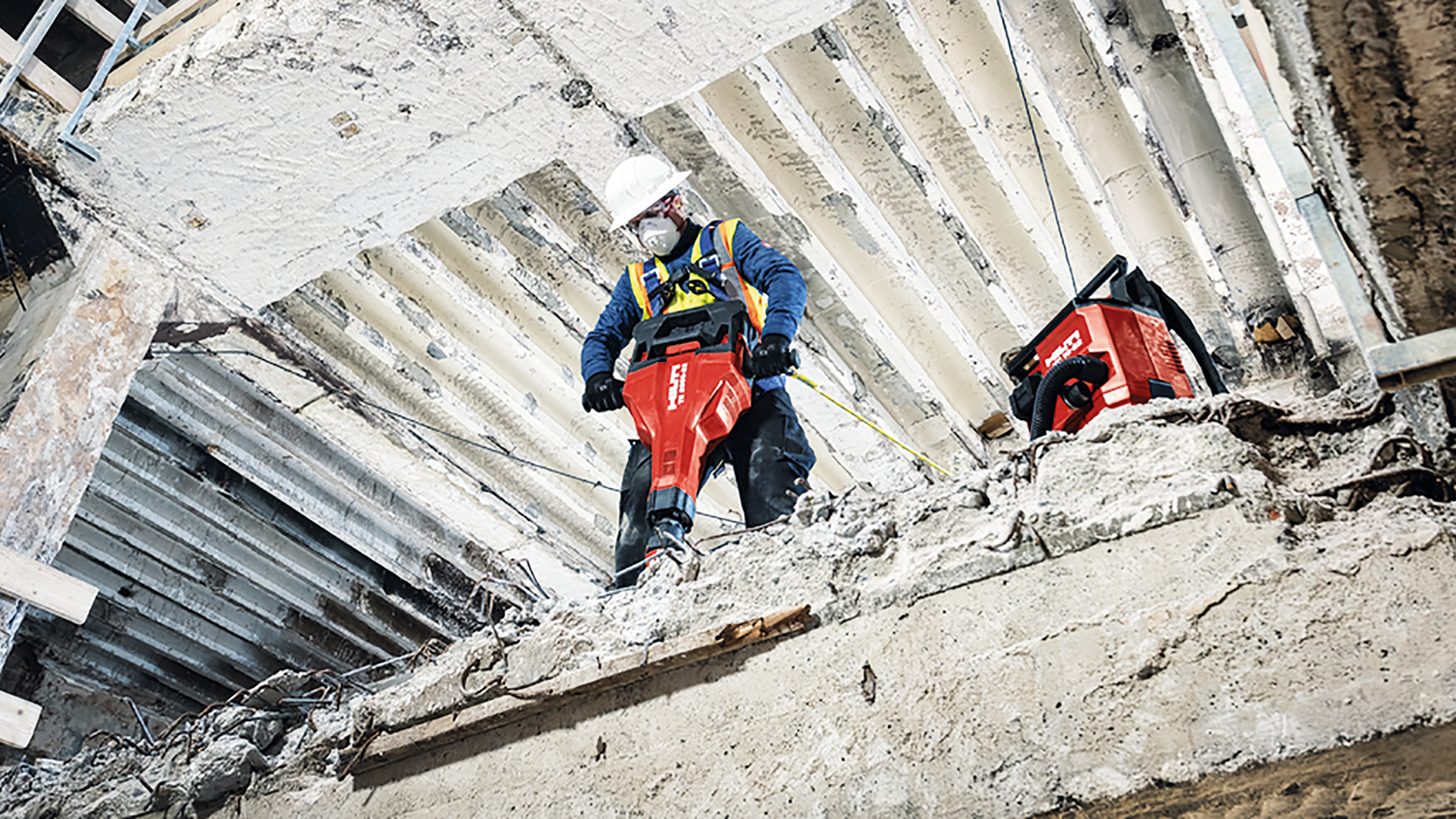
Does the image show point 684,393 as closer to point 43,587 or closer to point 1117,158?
point 43,587

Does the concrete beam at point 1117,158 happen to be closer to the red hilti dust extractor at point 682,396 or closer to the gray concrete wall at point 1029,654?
the red hilti dust extractor at point 682,396

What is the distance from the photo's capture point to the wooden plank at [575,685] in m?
2.29

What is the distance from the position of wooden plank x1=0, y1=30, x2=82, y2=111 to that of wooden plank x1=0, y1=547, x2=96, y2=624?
1751 mm

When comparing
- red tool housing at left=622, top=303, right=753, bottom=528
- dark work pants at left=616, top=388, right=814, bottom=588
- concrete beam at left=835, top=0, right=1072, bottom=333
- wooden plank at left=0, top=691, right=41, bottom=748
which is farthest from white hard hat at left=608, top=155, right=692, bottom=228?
wooden plank at left=0, top=691, right=41, bottom=748

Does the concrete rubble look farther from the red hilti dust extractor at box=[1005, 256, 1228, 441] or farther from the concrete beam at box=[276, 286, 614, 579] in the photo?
the concrete beam at box=[276, 286, 614, 579]

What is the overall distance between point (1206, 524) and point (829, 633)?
0.78 m

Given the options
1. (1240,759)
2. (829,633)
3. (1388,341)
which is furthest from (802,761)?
(1388,341)

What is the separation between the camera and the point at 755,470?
141 inches

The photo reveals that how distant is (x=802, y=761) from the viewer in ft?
6.88

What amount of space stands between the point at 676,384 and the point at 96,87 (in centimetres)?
256

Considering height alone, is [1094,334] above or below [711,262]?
below

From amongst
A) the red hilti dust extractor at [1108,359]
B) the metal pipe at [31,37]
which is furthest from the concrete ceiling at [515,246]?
the red hilti dust extractor at [1108,359]

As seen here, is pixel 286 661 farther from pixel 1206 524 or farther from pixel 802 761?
pixel 1206 524

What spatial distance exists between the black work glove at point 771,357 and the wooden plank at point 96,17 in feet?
9.22
